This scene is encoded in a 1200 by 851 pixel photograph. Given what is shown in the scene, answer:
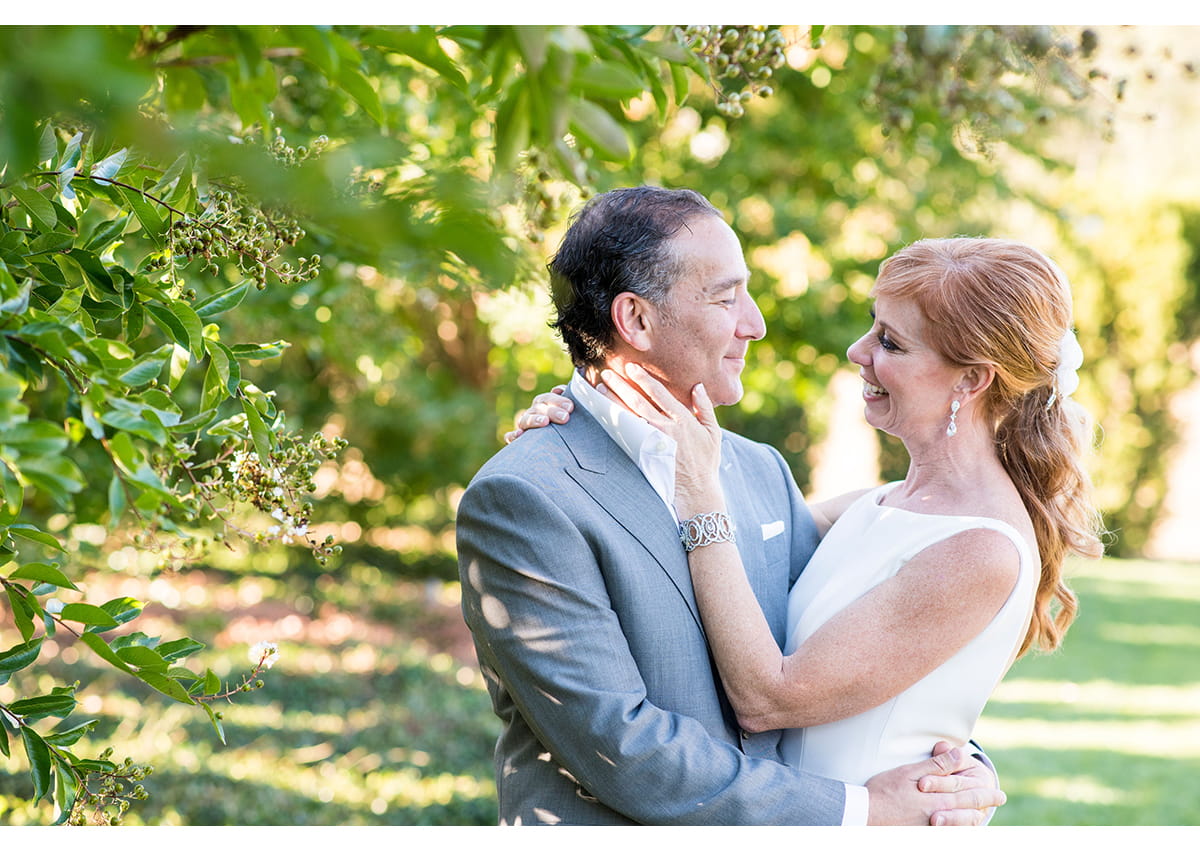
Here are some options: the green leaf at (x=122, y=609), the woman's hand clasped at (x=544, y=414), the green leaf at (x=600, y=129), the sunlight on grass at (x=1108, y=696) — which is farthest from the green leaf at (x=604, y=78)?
the sunlight on grass at (x=1108, y=696)

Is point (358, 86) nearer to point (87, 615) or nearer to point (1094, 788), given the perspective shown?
point (87, 615)

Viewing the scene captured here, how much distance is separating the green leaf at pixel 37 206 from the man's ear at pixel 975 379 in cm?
192

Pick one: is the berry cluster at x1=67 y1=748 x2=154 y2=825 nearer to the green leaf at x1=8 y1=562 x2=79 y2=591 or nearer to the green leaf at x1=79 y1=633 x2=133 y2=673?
the green leaf at x1=79 y1=633 x2=133 y2=673

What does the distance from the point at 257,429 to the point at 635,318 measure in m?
1.07

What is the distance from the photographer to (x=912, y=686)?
2.37 m

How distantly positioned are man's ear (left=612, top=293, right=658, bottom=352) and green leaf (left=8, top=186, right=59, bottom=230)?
1.28 m

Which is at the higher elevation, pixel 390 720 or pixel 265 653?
pixel 265 653

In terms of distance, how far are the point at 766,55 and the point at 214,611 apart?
8849 mm

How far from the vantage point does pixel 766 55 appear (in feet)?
7.22

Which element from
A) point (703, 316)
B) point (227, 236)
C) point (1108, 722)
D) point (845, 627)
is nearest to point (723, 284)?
point (703, 316)

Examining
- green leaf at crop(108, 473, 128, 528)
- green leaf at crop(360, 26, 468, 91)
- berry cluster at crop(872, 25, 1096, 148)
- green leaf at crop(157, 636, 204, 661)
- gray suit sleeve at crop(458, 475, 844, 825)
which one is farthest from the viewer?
berry cluster at crop(872, 25, 1096, 148)

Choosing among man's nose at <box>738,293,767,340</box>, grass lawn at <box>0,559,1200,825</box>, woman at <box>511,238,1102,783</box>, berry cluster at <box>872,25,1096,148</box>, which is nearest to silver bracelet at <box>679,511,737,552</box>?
woman at <box>511,238,1102,783</box>

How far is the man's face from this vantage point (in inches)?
97.2

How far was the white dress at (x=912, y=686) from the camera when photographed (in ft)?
7.79
